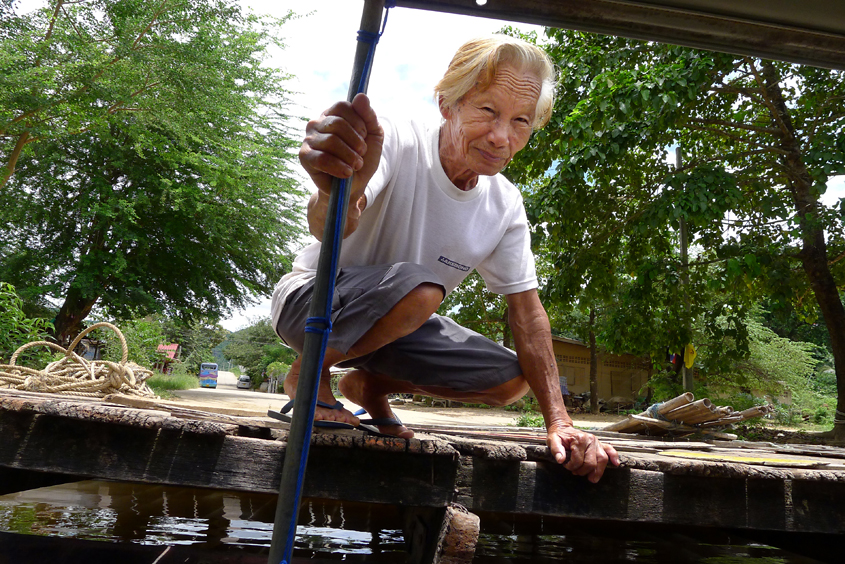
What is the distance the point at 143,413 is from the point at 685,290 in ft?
29.7

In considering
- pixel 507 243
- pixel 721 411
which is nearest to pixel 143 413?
pixel 507 243

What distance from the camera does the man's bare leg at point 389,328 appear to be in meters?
1.76

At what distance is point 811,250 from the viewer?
880cm

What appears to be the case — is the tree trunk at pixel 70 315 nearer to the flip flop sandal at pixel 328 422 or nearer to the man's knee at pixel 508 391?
the flip flop sandal at pixel 328 422

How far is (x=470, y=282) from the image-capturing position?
67.3 ft

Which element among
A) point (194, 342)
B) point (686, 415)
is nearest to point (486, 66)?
point (686, 415)

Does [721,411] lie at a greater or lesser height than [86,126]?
lesser

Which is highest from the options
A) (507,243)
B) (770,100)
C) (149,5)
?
(149,5)

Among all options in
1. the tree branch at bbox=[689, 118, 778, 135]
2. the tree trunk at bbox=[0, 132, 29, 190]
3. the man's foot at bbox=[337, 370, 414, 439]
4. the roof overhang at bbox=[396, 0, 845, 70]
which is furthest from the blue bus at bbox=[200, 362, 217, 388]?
the roof overhang at bbox=[396, 0, 845, 70]

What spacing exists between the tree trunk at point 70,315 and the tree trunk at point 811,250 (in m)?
13.0

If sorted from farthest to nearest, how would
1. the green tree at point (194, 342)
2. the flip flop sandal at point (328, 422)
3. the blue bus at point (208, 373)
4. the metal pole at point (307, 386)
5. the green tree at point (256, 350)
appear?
the green tree at point (256, 350) < the blue bus at point (208, 373) < the green tree at point (194, 342) < the flip flop sandal at point (328, 422) < the metal pole at point (307, 386)

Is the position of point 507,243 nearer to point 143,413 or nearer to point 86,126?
point 143,413

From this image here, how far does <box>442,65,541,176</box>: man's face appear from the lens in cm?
196

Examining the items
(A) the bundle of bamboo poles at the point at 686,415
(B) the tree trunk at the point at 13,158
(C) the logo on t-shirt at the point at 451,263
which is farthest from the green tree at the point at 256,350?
(C) the logo on t-shirt at the point at 451,263
